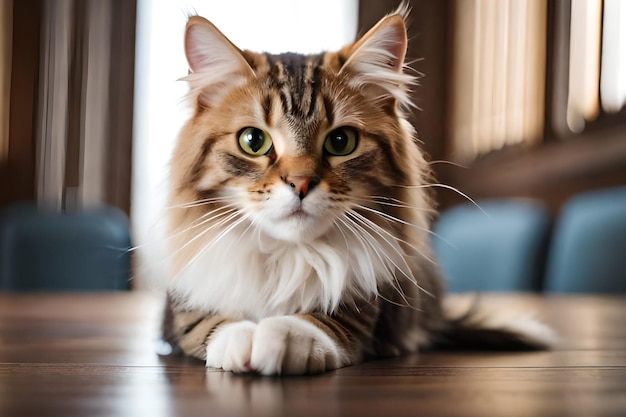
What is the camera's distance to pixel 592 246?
2232 millimetres

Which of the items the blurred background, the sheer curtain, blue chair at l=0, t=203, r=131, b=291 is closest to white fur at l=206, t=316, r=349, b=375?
the blurred background

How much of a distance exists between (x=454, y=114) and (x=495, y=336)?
293 cm

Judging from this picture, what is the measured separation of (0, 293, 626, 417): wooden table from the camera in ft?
1.99

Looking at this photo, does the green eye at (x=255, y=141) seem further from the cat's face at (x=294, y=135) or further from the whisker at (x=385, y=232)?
the whisker at (x=385, y=232)

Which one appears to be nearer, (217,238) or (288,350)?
(288,350)

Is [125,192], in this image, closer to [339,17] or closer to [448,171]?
[448,171]

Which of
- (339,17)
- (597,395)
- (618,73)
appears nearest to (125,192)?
(339,17)

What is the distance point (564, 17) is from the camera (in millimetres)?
2654

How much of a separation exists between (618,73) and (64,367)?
2.06m

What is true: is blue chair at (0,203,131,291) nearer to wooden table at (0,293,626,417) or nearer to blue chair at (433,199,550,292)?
blue chair at (433,199,550,292)

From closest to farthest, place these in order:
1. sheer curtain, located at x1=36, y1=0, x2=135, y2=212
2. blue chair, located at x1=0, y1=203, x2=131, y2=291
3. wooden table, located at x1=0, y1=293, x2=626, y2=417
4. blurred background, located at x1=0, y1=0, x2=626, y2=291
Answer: wooden table, located at x1=0, y1=293, x2=626, y2=417, blurred background, located at x1=0, y1=0, x2=626, y2=291, blue chair, located at x1=0, y1=203, x2=131, y2=291, sheer curtain, located at x1=36, y1=0, x2=135, y2=212

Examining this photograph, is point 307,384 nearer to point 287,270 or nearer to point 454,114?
point 287,270

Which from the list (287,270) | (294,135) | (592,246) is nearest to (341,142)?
(294,135)

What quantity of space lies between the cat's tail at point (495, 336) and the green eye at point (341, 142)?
0.37 meters
